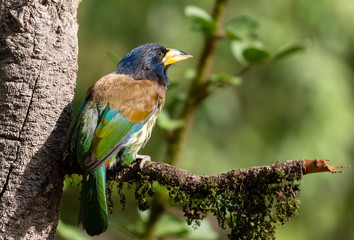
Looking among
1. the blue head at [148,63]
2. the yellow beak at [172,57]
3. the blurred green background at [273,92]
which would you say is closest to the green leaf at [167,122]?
the blue head at [148,63]

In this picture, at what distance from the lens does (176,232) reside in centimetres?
338

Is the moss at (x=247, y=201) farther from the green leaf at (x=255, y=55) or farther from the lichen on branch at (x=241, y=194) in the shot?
the green leaf at (x=255, y=55)

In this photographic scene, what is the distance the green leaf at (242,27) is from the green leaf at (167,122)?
2.19ft

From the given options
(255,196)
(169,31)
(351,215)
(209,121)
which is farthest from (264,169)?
(351,215)

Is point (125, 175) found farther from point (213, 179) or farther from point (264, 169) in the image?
point (264, 169)

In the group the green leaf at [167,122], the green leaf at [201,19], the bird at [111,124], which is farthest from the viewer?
the green leaf at [167,122]

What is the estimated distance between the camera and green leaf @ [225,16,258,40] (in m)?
3.53

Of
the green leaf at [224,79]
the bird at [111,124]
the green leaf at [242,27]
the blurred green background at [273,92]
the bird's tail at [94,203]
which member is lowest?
the bird's tail at [94,203]

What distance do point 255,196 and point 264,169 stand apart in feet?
0.57

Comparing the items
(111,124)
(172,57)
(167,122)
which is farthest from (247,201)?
(172,57)

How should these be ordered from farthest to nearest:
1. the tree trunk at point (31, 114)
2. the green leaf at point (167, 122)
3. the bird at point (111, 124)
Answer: the green leaf at point (167, 122)
the bird at point (111, 124)
the tree trunk at point (31, 114)

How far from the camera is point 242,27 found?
142 inches

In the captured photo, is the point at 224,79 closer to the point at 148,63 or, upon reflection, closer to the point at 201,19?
the point at 201,19

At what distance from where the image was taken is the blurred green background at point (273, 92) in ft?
19.6
